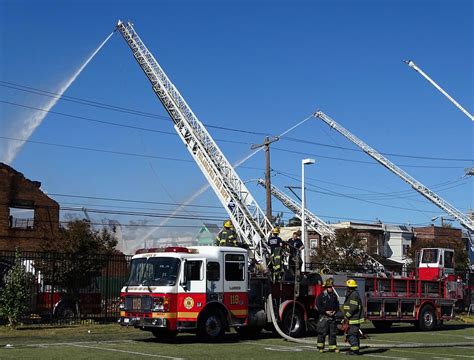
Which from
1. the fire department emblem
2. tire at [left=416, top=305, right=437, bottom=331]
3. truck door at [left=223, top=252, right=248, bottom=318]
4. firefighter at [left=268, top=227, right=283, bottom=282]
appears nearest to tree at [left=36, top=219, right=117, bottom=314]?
firefighter at [left=268, top=227, right=283, bottom=282]

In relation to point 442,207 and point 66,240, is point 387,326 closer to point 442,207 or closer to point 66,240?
point 66,240

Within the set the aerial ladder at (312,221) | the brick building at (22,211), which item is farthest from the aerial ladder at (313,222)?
the brick building at (22,211)

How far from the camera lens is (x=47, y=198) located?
4428 centimetres

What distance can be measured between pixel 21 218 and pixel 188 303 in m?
30.7

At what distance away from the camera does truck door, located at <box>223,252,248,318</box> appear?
17.5m

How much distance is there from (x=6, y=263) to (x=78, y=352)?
11126mm

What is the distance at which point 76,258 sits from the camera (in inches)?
965

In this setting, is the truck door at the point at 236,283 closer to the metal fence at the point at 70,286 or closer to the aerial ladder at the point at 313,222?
the metal fence at the point at 70,286

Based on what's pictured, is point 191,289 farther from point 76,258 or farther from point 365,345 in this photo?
point 76,258

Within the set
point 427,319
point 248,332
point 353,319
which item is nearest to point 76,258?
point 248,332

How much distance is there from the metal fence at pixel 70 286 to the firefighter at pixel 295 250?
7410 millimetres

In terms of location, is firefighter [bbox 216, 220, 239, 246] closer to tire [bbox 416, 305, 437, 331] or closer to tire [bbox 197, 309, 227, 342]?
tire [bbox 197, 309, 227, 342]

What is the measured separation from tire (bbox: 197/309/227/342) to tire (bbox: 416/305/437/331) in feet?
29.4

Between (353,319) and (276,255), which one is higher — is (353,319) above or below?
below
